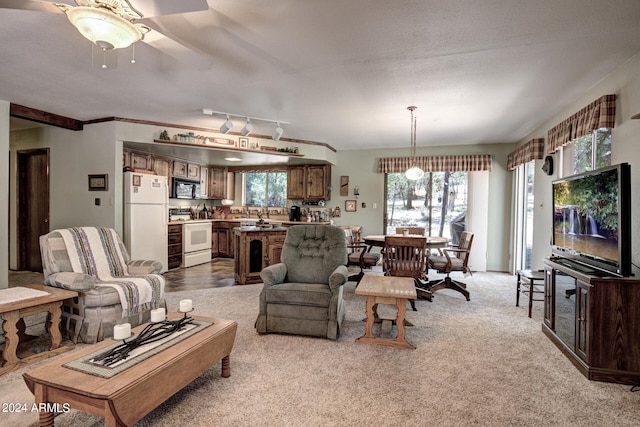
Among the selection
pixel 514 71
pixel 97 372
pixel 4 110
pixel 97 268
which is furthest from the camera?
pixel 4 110

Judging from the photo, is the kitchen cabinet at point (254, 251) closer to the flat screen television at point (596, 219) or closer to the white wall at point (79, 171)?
the white wall at point (79, 171)

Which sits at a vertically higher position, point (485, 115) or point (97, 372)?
point (485, 115)

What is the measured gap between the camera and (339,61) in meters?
2.72

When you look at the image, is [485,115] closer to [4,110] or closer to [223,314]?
[223,314]

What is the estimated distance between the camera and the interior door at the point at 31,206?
5.43 meters

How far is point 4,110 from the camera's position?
3.82m

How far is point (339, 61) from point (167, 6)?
153 cm

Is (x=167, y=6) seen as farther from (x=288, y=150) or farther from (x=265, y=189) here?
(x=265, y=189)

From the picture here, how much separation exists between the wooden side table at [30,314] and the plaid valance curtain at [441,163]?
5.47 meters

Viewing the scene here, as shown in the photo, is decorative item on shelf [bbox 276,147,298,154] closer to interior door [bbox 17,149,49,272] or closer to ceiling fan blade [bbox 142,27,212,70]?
ceiling fan blade [bbox 142,27,212,70]

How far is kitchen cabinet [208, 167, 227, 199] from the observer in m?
7.36

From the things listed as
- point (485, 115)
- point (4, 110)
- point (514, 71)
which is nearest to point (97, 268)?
point (4, 110)

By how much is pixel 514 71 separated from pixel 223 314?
3.72 meters

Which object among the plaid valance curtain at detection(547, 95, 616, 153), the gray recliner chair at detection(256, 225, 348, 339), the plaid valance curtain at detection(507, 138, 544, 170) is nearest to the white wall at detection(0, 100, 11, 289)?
the gray recliner chair at detection(256, 225, 348, 339)
